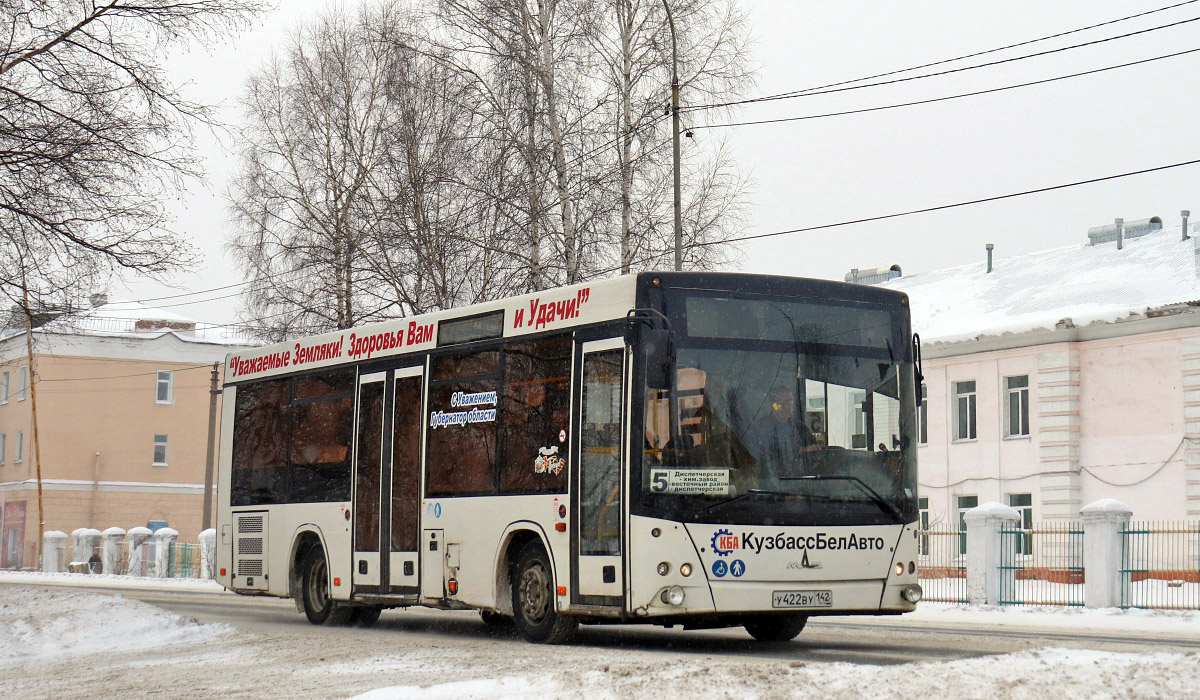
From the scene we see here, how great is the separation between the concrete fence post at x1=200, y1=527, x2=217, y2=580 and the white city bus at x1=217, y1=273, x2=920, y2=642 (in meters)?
30.0

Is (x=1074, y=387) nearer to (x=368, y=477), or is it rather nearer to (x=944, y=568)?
(x=944, y=568)

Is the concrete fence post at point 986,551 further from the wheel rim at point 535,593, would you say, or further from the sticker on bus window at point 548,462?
the sticker on bus window at point 548,462

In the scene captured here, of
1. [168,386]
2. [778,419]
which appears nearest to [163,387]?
[168,386]

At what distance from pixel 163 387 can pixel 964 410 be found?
41615 mm

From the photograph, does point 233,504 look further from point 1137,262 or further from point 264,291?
point 1137,262

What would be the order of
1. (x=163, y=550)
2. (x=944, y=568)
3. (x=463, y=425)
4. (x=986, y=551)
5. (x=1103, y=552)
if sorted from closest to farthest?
(x=463, y=425)
(x=1103, y=552)
(x=986, y=551)
(x=944, y=568)
(x=163, y=550)

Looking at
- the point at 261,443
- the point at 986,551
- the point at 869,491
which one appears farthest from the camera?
the point at 986,551

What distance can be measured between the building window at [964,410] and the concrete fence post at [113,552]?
91.9ft

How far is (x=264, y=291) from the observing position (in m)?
36.4

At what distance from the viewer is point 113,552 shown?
5216 centimetres

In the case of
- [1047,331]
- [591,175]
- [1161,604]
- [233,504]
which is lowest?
[1161,604]

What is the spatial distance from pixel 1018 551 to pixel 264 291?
750 inches

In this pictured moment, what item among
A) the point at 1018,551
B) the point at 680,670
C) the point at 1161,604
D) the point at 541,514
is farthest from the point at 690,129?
the point at 680,670

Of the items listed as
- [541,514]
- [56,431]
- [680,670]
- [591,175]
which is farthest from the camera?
[56,431]
